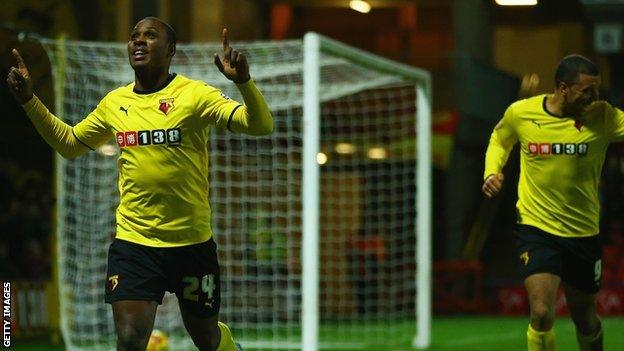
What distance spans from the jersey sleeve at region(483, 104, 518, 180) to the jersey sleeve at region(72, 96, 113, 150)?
233 centimetres

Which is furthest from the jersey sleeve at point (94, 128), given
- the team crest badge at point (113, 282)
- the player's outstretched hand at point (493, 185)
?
the player's outstretched hand at point (493, 185)

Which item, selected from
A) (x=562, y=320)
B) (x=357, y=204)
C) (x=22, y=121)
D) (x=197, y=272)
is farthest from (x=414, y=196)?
(x=197, y=272)

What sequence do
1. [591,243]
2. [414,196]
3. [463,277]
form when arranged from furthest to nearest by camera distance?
[463,277] → [414,196] → [591,243]

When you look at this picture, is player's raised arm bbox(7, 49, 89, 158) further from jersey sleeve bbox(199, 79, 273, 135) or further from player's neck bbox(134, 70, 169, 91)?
jersey sleeve bbox(199, 79, 273, 135)

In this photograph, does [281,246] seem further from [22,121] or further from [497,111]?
[497,111]

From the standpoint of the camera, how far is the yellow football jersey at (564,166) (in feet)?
25.3

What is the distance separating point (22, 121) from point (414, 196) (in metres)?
4.94

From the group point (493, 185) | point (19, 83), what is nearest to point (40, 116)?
point (19, 83)

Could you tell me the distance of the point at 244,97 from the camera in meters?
6.12

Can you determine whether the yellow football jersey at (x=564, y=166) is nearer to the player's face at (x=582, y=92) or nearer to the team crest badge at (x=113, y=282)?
the player's face at (x=582, y=92)

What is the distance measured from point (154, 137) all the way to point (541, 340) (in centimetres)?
249

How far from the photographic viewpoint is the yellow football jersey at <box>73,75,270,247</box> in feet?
21.4

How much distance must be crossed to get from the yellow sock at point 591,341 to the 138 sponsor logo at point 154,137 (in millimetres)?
2844

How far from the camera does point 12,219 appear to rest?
15.9 metres
